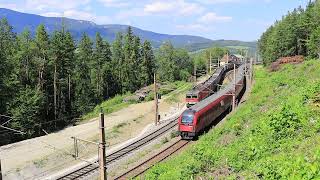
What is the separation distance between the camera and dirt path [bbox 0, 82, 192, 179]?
38.2 meters

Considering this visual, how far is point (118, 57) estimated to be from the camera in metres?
113

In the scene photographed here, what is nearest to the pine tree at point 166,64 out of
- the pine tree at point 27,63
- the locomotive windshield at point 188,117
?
the pine tree at point 27,63

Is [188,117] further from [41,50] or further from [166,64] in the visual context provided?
[166,64]

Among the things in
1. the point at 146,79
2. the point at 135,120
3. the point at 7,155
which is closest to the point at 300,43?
the point at 146,79

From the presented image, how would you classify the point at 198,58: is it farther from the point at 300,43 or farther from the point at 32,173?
the point at 32,173

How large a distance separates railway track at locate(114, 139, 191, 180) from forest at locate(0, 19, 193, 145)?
6908mm

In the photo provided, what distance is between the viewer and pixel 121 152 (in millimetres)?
39812

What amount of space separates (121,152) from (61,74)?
147 feet

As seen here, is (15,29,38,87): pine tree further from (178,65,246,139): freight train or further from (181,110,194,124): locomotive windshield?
(181,110,194,124): locomotive windshield

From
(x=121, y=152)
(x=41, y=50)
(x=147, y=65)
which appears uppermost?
(x=41, y=50)

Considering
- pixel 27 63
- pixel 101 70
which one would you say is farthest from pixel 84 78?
pixel 27 63

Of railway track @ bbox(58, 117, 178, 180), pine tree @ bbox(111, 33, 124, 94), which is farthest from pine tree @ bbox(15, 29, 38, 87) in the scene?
pine tree @ bbox(111, 33, 124, 94)

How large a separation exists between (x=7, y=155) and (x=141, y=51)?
7521 cm

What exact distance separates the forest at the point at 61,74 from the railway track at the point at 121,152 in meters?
4.91
